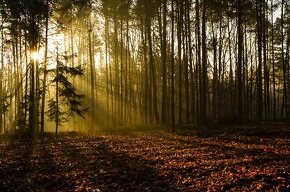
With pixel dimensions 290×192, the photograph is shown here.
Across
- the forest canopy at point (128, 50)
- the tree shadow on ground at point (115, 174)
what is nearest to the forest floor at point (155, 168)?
the tree shadow on ground at point (115, 174)

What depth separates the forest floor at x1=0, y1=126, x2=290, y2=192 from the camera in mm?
8922

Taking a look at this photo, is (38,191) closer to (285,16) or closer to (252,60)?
(285,16)

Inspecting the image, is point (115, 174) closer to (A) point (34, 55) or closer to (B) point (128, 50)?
(A) point (34, 55)

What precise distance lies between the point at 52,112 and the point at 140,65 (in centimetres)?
2683

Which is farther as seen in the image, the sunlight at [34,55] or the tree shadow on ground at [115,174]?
the sunlight at [34,55]

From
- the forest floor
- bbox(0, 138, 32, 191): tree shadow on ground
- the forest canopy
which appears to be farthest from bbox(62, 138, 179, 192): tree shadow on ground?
the forest canopy

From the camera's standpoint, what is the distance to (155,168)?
1130 centimetres

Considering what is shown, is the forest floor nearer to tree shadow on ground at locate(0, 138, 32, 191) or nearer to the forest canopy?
tree shadow on ground at locate(0, 138, 32, 191)

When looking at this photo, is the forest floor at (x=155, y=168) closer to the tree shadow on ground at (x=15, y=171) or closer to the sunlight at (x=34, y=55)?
the tree shadow on ground at (x=15, y=171)

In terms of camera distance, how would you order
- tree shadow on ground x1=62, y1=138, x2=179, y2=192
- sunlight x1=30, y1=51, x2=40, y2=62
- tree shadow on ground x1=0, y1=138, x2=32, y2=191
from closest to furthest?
tree shadow on ground x1=62, y1=138, x2=179, y2=192 < tree shadow on ground x1=0, y1=138, x2=32, y2=191 < sunlight x1=30, y1=51, x2=40, y2=62

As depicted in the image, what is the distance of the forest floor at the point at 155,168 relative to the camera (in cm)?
892

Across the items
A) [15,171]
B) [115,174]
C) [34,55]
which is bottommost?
[15,171]

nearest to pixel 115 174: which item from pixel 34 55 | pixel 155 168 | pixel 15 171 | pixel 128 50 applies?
pixel 155 168

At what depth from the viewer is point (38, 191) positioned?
949cm
